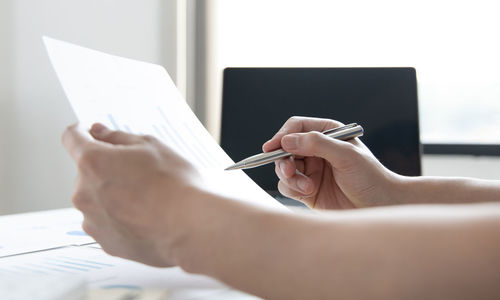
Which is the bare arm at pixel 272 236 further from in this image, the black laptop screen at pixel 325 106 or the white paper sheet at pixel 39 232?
the black laptop screen at pixel 325 106

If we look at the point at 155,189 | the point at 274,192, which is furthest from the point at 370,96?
the point at 155,189

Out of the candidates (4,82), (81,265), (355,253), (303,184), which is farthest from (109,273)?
(4,82)

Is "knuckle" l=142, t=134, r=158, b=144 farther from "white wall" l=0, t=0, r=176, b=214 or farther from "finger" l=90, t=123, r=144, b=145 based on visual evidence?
"white wall" l=0, t=0, r=176, b=214

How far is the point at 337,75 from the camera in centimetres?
116

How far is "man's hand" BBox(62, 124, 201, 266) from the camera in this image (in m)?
0.35

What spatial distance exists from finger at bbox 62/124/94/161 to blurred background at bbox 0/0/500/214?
0.85 meters

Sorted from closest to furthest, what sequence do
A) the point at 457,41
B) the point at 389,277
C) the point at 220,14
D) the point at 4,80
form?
the point at 389,277 < the point at 4,80 < the point at 457,41 < the point at 220,14

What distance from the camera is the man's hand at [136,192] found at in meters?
0.35

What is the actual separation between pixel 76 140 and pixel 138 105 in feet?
0.66

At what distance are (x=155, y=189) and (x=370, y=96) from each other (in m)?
0.86

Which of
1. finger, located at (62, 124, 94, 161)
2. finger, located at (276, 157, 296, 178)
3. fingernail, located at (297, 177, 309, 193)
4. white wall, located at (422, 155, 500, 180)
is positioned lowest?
white wall, located at (422, 155, 500, 180)

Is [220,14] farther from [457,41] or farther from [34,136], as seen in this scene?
[34,136]

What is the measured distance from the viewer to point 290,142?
2.30ft

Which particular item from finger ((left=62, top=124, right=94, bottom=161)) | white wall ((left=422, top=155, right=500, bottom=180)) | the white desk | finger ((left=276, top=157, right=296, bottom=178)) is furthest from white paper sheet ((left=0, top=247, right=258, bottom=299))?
white wall ((left=422, top=155, right=500, bottom=180))
